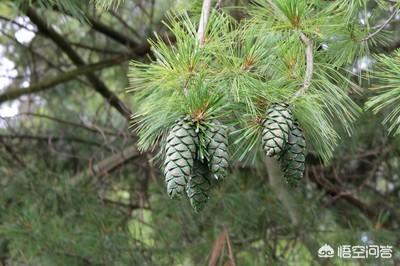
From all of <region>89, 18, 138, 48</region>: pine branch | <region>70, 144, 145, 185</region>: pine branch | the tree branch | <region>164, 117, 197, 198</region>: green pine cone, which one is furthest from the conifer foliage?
<region>89, 18, 138, 48</region>: pine branch

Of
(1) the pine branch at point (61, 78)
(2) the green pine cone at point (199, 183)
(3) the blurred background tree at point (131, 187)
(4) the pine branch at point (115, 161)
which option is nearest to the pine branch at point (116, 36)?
(3) the blurred background tree at point (131, 187)

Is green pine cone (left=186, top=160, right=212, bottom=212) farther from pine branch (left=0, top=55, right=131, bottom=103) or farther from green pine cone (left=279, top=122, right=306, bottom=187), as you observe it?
pine branch (left=0, top=55, right=131, bottom=103)

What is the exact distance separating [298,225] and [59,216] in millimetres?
825

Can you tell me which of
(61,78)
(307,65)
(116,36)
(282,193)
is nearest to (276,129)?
(307,65)

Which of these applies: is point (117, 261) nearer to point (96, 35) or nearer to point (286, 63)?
point (286, 63)

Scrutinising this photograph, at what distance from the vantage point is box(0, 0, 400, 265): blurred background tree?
2.05 meters

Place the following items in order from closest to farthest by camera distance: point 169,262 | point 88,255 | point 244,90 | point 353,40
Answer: point 244,90
point 353,40
point 88,255
point 169,262

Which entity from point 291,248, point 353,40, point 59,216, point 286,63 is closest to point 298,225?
point 291,248

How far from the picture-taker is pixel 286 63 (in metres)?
1.14

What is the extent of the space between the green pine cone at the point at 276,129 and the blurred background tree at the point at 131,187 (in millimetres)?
533

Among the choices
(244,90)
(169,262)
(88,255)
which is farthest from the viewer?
(169,262)

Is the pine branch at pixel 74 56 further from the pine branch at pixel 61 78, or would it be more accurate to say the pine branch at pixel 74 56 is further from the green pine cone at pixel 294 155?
the green pine cone at pixel 294 155

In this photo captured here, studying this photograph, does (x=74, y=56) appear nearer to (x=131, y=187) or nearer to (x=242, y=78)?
(x=131, y=187)

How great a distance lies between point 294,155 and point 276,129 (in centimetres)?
8
